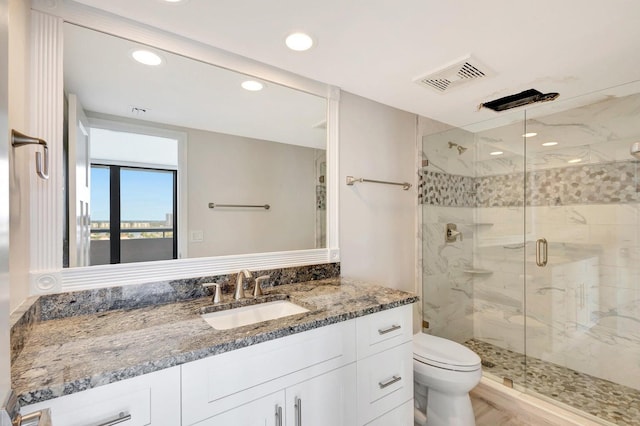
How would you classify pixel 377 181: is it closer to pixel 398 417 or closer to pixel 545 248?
pixel 398 417

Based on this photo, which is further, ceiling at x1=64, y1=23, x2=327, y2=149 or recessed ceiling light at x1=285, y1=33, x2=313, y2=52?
recessed ceiling light at x1=285, y1=33, x2=313, y2=52

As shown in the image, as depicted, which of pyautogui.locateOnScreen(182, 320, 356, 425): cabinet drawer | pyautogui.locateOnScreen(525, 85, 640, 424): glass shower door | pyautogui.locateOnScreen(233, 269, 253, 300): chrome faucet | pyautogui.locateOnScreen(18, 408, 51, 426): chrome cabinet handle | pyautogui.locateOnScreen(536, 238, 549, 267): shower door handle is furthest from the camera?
pyautogui.locateOnScreen(536, 238, 549, 267): shower door handle

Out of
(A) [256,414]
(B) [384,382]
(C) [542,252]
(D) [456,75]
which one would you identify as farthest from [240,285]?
(C) [542,252]

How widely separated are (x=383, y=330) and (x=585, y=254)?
81.7 inches

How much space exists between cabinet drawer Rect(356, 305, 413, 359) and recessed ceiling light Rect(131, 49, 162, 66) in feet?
4.88

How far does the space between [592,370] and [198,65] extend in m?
3.42

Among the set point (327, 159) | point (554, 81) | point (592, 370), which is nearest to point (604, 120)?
point (554, 81)

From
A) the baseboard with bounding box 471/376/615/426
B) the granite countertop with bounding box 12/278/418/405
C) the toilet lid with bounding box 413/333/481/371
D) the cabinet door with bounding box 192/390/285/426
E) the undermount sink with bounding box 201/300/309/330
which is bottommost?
the baseboard with bounding box 471/376/615/426

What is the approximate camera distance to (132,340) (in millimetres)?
944

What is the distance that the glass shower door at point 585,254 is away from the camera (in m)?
2.10

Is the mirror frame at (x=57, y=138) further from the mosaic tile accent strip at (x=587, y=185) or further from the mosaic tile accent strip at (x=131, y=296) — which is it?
the mosaic tile accent strip at (x=587, y=185)

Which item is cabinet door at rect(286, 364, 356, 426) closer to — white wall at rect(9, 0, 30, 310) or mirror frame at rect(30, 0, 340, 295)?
mirror frame at rect(30, 0, 340, 295)

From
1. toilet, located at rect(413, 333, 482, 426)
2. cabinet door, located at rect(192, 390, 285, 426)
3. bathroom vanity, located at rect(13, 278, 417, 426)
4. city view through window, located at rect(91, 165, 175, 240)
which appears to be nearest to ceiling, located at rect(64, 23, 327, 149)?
city view through window, located at rect(91, 165, 175, 240)

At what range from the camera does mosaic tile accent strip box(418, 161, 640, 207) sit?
2.17m
